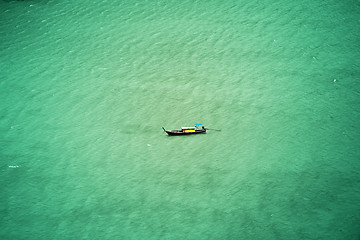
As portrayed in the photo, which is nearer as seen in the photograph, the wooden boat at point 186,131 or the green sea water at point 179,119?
the green sea water at point 179,119

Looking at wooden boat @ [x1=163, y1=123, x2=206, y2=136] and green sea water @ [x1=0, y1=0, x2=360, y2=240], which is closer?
green sea water @ [x1=0, y1=0, x2=360, y2=240]

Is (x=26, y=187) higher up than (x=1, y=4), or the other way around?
(x=1, y=4)

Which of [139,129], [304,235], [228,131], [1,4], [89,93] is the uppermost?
[1,4]

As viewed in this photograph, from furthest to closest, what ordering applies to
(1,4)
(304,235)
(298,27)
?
(1,4) → (298,27) → (304,235)

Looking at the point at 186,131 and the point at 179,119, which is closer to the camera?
the point at 186,131

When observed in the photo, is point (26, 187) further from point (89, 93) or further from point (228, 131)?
point (228, 131)

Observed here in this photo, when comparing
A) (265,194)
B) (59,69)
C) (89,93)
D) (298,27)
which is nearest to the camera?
(265,194)

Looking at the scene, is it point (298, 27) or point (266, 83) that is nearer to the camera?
point (266, 83)

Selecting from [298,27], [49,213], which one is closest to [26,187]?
[49,213]
